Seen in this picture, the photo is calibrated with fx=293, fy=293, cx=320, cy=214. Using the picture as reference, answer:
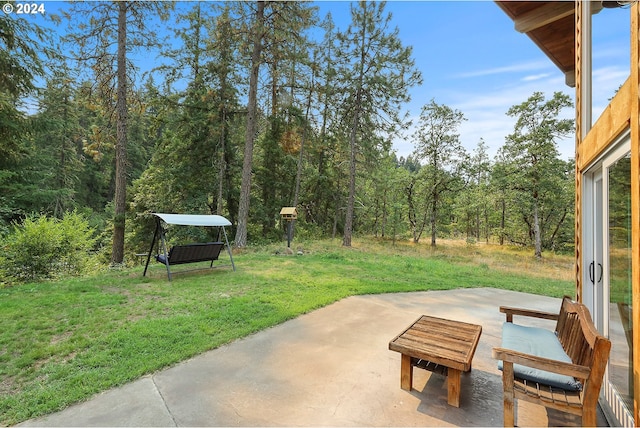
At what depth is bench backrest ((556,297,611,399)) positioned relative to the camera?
176 cm

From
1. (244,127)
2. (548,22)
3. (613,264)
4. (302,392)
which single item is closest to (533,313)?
(613,264)

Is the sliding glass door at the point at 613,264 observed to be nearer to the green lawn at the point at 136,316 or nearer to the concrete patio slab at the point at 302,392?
the concrete patio slab at the point at 302,392

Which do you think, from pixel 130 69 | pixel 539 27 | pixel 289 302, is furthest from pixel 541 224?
pixel 130 69

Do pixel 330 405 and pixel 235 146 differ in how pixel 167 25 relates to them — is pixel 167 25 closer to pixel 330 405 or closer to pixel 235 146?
pixel 235 146

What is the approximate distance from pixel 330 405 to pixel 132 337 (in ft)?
8.41

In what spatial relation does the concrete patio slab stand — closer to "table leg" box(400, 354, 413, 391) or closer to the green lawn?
"table leg" box(400, 354, 413, 391)

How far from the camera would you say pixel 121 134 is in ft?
30.8

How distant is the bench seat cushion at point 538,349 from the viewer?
2.03 m

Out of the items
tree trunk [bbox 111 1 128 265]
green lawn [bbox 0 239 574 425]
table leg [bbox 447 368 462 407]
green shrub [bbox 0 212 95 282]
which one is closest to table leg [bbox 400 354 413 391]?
table leg [bbox 447 368 462 407]

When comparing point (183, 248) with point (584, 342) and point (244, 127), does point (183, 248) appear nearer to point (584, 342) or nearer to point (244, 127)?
point (584, 342)

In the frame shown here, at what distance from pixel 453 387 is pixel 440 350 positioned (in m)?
0.28

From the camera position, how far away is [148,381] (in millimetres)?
2629

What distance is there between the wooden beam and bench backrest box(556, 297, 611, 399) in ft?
11.8

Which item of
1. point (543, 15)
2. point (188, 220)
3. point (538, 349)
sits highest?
point (543, 15)
